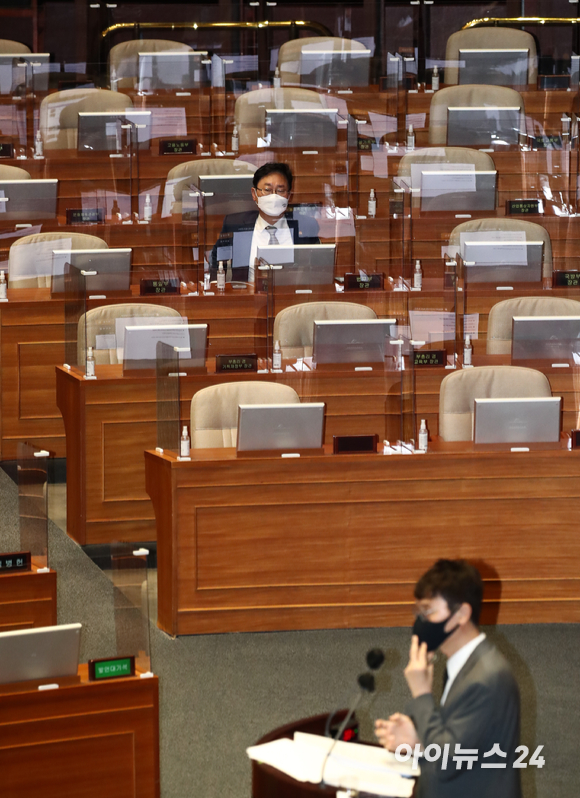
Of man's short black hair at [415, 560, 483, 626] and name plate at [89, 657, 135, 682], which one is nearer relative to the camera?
man's short black hair at [415, 560, 483, 626]

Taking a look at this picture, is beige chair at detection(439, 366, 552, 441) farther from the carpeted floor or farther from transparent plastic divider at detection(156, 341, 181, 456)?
transparent plastic divider at detection(156, 341, 181, 456)

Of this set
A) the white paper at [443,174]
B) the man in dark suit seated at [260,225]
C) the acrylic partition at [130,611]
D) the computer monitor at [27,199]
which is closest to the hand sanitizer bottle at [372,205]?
the white paper at [443,174]

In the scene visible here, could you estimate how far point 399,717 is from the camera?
2498mm

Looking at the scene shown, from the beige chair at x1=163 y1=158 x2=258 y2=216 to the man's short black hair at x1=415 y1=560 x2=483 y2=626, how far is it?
16.7 ft

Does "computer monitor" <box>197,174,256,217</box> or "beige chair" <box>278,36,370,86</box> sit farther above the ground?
"beige chair" <box>278,36,370,86</box>

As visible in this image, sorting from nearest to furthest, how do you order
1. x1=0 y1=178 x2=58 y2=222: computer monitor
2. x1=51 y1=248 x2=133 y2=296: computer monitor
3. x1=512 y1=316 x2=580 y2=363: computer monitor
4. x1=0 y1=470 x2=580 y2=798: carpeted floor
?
x1=0 y1=470 x2=580 y2=798: carpeted floor → x1=512 y1=316 x2=580 y2=363: computer monitor → x1=51 y1=248 x2=133 y2=296: computer monitor → x1=0 y1=178 x2=58 y2=222: computer monitor

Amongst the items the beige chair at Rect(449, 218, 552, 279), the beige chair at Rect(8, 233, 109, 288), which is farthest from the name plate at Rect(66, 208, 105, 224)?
the beige chair at Rect(449, 218, 552, 279)

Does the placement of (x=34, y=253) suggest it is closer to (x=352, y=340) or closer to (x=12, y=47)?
(x=352, y=340)

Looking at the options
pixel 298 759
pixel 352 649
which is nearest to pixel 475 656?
pixel 298 759

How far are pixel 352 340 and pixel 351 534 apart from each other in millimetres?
1079

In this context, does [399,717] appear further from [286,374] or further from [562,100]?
[562,100]

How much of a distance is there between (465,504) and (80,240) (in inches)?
113

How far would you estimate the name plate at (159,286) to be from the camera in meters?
6.27

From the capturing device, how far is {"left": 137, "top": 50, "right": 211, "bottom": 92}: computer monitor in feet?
29.3
